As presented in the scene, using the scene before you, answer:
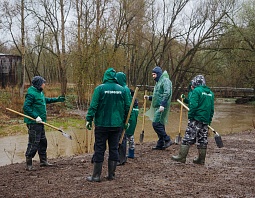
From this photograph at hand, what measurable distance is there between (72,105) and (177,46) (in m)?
11.7

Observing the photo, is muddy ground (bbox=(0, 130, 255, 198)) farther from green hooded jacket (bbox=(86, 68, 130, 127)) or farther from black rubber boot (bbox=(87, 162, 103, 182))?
green hooded jacket (bbox=(86, 68, 130, 127))

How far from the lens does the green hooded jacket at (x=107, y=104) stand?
181 inches

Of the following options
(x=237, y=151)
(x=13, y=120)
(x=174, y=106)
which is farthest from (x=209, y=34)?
(x=237, y=151)

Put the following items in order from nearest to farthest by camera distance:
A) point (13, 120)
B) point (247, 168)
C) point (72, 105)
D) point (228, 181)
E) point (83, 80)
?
1. point (228, 181)
2. point (247, 168)
3. point (83, 80)
4. point (13, 120)
5. point (72, 105)

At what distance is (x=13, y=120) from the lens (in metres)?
14.1

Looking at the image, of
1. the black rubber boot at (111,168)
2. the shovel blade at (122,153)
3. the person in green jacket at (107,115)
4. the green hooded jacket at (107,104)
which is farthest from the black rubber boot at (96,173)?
the shovel blade at (122,153)

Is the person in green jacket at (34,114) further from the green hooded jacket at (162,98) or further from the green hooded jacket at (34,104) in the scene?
the green hooded jacket at (162,98)

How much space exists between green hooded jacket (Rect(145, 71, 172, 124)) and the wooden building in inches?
715

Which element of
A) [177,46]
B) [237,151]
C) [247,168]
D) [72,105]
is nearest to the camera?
[247,168]

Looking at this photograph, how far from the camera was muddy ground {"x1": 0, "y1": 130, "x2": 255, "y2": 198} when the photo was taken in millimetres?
4312

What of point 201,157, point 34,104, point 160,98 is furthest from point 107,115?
point 160,98

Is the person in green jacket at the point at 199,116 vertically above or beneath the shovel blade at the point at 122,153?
above

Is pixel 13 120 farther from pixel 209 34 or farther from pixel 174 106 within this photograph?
pixel 209 34

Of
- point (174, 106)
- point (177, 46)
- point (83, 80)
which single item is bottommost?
point (174, 106)
